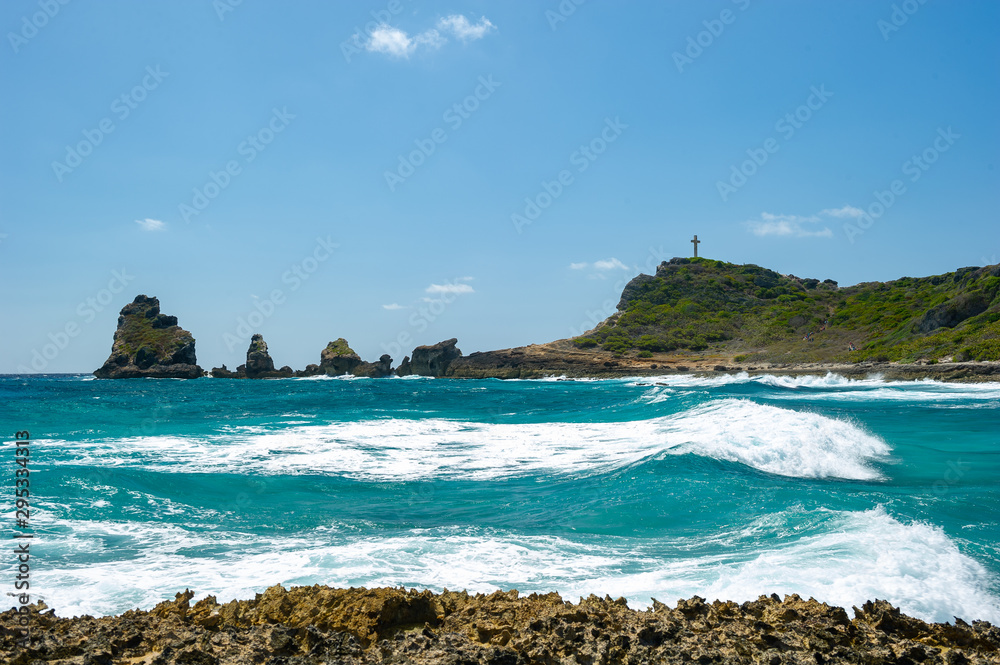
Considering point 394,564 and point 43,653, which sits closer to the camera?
Result: point 43,653

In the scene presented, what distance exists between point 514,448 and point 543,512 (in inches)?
312

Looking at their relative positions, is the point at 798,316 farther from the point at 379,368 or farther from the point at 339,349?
the point at 339,349

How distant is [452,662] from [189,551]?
5.69 metres

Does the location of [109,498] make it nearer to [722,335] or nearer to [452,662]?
[452,662]

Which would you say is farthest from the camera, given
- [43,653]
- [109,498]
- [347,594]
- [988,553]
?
[109,498]

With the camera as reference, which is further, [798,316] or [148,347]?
[148,347]

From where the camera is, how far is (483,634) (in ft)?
14.6

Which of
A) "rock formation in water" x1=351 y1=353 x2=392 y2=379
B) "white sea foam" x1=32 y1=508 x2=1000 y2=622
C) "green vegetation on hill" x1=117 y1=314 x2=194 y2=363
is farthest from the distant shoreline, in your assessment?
"green vegetation on hill" x1=117 y1=314 x2=194 y2=363

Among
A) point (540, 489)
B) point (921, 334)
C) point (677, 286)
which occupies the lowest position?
point (540, 489)

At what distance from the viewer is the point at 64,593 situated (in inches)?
252

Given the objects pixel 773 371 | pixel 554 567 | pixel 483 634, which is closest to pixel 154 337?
pixel 773 371

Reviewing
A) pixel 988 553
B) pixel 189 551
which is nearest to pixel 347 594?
pixel 189 551

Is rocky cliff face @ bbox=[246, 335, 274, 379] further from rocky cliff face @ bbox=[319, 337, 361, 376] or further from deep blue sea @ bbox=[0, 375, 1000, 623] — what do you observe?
deep blue sea @ bbox=[0, 375, 1000, 623]

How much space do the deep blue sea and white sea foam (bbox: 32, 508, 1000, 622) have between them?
34 millimetres
